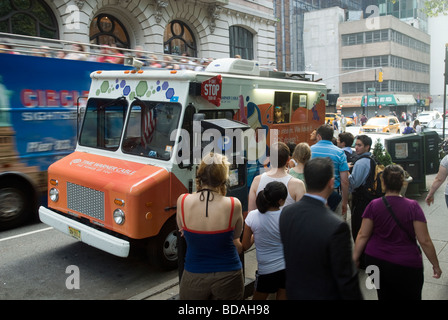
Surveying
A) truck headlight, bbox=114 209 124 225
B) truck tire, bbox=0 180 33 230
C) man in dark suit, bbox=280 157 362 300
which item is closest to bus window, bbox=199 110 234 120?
truck headlight, bbox=114 209 124 225

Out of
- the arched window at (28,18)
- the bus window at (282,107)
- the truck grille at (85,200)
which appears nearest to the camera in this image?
the truck grille at (85,200)

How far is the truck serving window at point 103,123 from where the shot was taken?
6.52m

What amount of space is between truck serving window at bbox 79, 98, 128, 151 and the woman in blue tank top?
11.2 feet

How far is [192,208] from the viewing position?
331 centimetres

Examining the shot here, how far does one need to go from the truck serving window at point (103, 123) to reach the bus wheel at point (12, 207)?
2438 mm

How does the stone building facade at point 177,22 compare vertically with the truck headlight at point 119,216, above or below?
above

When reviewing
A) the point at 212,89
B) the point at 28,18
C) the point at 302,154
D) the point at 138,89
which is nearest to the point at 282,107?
the point at 212,89

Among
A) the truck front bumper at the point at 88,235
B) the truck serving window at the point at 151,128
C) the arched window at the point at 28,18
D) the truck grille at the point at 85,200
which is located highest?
the arched window at the point at 28,18

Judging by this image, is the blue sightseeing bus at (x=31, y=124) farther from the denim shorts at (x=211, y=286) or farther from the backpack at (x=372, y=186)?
the denim shorts at (x=211, y=286)

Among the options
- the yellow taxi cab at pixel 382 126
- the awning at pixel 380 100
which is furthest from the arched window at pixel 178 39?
the awning at pixel 380 100

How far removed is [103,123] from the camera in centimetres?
681

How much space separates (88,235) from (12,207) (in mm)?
3635

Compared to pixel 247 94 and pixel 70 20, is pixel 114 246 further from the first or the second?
pixel 70 20
